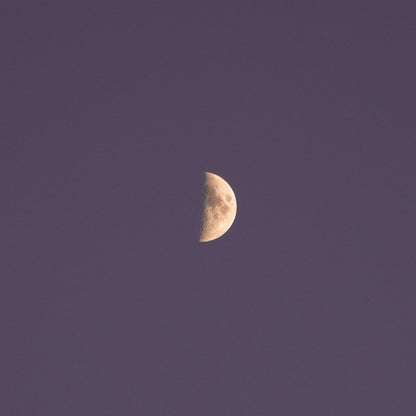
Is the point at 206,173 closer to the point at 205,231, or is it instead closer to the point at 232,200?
the point at 232,200

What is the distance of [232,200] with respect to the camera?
21438mm

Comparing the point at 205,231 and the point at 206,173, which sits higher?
the point at 206,173

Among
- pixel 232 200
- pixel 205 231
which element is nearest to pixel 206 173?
pixel 232 200

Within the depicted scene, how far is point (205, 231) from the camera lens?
63.8 feet

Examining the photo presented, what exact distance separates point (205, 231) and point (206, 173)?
110 inches

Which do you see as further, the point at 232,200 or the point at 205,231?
the point at 232,200

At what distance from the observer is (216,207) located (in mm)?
20031

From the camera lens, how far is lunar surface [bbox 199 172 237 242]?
769 inches

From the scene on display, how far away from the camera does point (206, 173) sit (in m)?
21.2

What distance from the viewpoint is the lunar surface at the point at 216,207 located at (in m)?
19.5

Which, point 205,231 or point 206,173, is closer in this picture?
point 205,231

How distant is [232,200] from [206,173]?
1496mm

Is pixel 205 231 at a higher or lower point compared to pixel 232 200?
lower

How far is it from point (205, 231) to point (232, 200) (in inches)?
99.8
